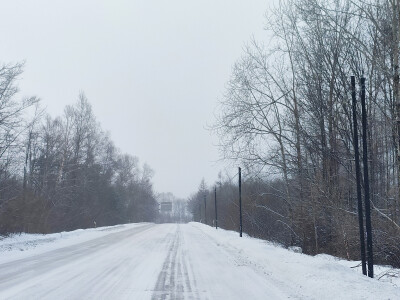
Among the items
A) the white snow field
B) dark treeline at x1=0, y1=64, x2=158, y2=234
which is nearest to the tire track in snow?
the white snow field

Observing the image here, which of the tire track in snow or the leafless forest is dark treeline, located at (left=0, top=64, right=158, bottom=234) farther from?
the tire track in snow

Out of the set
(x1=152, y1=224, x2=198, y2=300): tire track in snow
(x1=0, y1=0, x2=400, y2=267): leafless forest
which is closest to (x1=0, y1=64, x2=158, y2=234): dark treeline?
(x1=0, y1=0, x2=400, y2=267): leafless forest

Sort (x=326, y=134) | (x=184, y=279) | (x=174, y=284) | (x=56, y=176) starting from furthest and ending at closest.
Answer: (x=56, y=176) → (x=326, y=134) → (x=184, y=279) → (x=174, y=284)

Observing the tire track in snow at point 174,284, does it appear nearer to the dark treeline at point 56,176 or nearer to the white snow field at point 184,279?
the white snow field at point 184,279

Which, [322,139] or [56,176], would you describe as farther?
[56,176]

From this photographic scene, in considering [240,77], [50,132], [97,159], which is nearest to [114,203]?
[97,159]

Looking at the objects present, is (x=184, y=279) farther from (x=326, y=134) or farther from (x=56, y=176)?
(x=56, y=176)

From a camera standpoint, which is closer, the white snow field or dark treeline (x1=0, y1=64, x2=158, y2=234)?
the white snow field

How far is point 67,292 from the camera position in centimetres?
945

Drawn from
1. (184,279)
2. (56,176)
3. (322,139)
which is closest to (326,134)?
(322,139)

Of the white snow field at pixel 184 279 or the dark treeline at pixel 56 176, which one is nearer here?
the white snow field at pixel 184 279

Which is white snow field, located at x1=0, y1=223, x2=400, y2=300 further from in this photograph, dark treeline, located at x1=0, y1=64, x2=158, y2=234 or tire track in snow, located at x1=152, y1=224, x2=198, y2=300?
dark treeline, located at x1=0, y1=64, x2=158, y2=234

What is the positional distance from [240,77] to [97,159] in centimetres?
4403

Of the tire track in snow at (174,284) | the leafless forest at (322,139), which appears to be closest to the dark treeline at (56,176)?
the leafless forest at (322,139)
